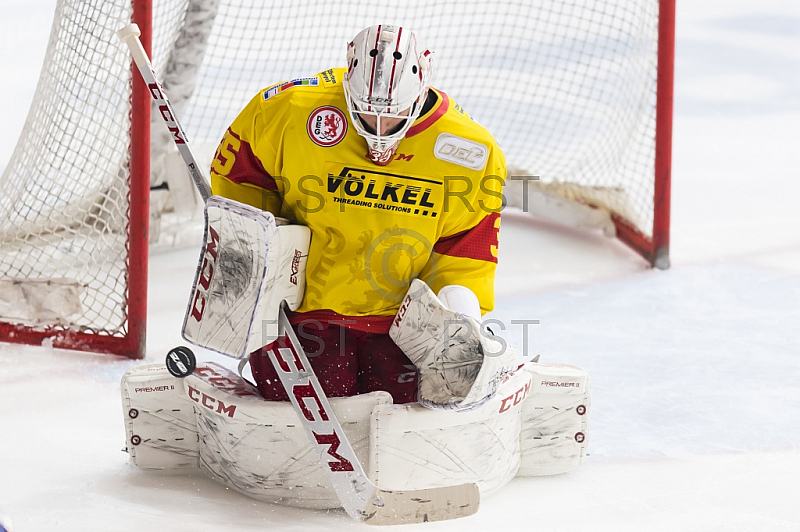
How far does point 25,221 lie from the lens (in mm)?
3229

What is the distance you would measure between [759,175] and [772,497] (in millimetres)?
3174

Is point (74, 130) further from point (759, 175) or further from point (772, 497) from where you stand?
point (759, 175)

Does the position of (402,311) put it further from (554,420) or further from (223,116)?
(223,116)

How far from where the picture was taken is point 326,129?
7.14 ft

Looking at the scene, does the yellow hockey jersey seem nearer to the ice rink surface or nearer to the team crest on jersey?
the team crest on jersey

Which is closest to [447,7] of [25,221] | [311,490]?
[25,221]

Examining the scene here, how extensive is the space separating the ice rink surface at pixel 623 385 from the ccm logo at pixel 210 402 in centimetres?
20

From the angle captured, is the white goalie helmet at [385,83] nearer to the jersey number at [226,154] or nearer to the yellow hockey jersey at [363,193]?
the yellow hockey jersey at [363,193]

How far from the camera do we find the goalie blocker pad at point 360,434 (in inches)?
85.0

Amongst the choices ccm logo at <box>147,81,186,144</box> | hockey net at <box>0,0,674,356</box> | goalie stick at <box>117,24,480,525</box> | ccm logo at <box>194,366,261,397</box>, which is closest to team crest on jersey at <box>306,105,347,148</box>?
ccm logo at <box>147,81,186,144</box>

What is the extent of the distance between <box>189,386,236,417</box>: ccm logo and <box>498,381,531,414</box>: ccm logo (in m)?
0.55

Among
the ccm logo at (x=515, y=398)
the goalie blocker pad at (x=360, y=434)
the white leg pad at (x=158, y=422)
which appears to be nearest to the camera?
the goalie blocker pad at (x=360, y=434)

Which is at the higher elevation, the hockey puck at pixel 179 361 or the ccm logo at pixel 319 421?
the hockey puck at pixel 179 361

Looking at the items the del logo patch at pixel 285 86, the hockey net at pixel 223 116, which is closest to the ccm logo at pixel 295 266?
the del logo patch at pixel 285 86
